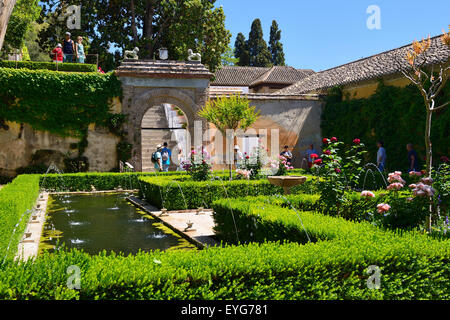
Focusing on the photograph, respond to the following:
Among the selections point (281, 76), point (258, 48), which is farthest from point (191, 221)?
point (258, 48)

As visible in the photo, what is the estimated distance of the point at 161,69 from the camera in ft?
58.9

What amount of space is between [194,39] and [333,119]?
945 centimetres

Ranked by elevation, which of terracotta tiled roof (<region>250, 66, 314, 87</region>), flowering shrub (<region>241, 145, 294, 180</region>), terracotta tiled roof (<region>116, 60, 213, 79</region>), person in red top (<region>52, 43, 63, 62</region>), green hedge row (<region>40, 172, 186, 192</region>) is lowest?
green hedge row (<region>40, 172, 186, 192</region>)

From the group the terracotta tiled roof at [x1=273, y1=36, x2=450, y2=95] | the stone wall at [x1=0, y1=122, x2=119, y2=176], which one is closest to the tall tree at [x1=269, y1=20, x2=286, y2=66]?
the terracotta tiled roof at [x1=273, y1=36, x2=450, y2=95]

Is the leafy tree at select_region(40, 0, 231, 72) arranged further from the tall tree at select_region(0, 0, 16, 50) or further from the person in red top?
the tall tree at select_region(0, 0, 16, 50)

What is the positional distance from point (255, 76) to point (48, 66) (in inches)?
996

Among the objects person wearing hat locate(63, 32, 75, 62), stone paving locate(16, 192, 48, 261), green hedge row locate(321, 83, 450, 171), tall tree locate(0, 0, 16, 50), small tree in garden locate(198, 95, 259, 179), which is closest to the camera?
tall tree locate(0, 0, 16, 50)

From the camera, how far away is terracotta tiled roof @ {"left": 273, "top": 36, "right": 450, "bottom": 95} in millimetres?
16078

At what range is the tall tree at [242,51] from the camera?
50156mm

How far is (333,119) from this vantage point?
20.5 meters

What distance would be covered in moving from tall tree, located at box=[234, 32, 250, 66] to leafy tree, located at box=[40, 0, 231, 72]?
2502 centimetres

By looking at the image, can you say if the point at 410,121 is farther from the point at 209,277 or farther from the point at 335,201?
the point at 209,277

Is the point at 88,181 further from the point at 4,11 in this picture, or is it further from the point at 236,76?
the point at 236,76
